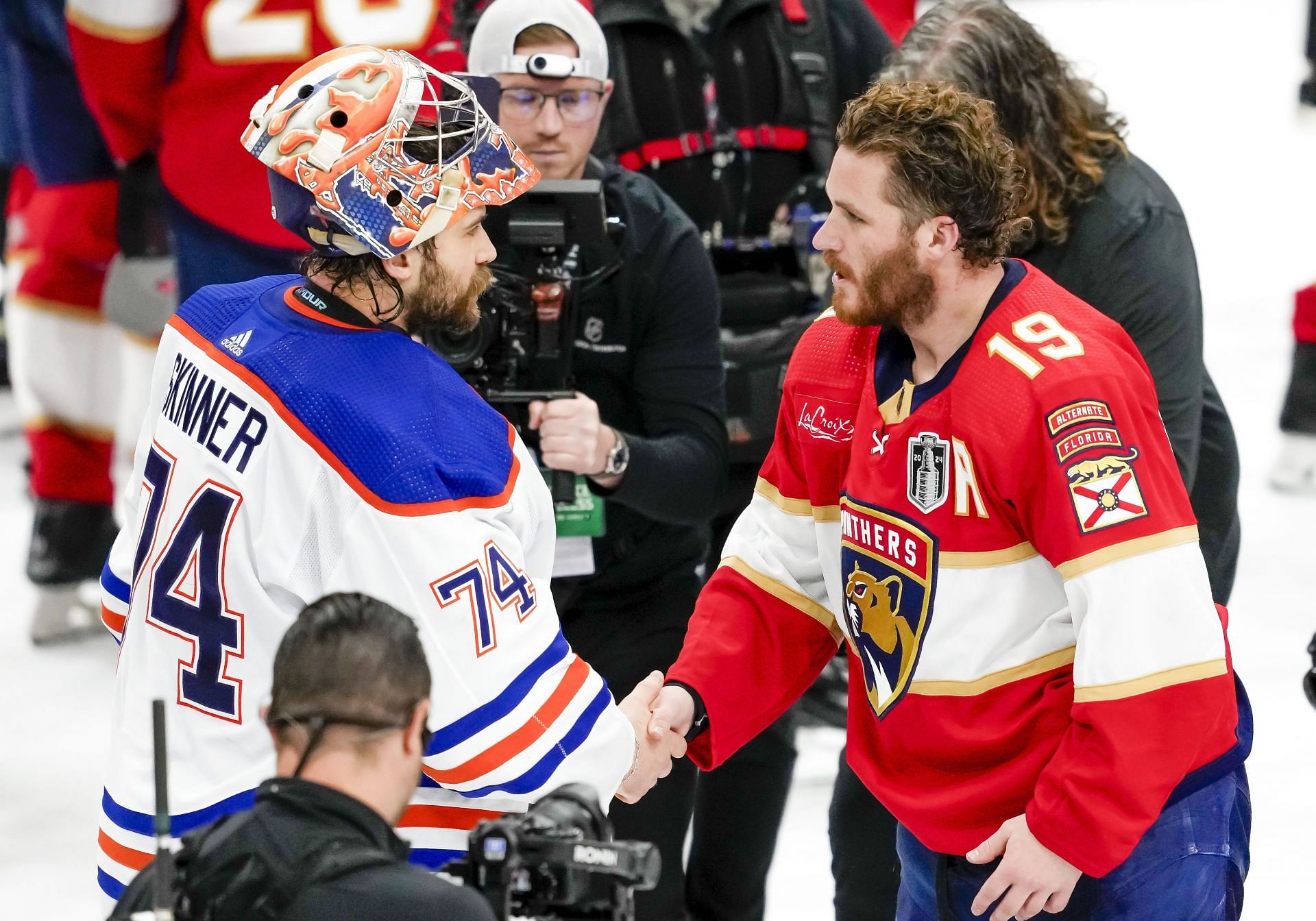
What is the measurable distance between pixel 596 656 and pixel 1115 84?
1025 centimetres

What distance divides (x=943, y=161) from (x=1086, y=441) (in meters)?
0.36

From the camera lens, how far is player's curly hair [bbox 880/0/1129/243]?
2426 millimetres

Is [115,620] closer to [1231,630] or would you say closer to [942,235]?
[942,235]

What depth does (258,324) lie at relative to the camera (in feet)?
5.93

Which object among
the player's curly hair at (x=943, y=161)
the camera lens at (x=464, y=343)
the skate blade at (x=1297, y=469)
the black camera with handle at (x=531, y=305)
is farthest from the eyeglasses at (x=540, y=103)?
the skate blade at (x=1297, y=469)

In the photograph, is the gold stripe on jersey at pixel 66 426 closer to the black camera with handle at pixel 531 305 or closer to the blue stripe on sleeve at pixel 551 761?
the black camera with handle at pixel 531 305

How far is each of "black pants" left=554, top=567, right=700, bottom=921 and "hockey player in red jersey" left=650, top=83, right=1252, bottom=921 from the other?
516 mm

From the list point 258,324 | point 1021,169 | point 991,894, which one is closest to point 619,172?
point 1021,169

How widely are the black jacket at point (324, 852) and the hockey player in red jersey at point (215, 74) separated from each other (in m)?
2.37

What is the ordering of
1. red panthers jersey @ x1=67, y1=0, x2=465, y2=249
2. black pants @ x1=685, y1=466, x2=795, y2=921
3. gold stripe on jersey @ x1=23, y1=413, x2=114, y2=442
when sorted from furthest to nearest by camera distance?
gold stripe on jersey @ x1=23, y1=413, x2=114, y2=442 → red panthers jersey @ x1=67, y1=0, x2=465, y2=249 → black pants @ x1=685, y1=466, x2=795, y2=921

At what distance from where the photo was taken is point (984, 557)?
192 cm

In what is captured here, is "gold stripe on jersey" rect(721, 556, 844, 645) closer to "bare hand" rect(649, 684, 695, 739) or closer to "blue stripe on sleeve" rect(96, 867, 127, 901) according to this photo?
"bare hand" rect(649, 684, 695, 739)

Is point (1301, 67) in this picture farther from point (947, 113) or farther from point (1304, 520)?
point (947, 113)

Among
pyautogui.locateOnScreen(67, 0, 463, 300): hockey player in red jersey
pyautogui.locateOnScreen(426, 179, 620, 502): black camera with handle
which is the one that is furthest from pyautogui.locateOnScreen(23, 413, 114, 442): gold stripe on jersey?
pyautogui.locateOnScreen(426, 179, 620, 502): black camera with handle
